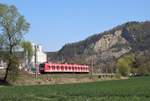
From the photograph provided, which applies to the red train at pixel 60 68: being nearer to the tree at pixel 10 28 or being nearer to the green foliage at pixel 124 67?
the tree at pixel 10 28

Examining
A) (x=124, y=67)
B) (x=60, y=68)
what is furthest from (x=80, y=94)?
(x=124, y=67)

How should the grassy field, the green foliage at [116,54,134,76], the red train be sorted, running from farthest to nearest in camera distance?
the green foliage at [116,54,134,76], the red train, the grassy field

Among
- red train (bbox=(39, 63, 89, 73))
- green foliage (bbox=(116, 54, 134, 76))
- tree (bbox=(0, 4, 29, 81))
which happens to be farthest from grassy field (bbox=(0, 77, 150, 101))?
green foliage (bbox=(116, 54, 134, 76))

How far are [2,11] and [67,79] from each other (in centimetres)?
2432

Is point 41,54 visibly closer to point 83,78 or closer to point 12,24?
point 83,78

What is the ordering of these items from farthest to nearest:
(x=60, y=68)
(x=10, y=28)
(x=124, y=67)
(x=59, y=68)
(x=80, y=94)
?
(x=124, y=67), (x=60, y=68), (x=59, y=68), (x=10, y=28), (x=80, y=94)

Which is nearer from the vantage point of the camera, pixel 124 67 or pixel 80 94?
pixel 80 94

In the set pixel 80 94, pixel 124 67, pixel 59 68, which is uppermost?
pixel 124 67

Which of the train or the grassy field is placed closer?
the grassy field

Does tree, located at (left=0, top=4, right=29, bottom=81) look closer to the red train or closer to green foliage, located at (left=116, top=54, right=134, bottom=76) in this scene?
the red train

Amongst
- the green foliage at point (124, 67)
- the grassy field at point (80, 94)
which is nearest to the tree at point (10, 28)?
the grassy field at point (80, 94)

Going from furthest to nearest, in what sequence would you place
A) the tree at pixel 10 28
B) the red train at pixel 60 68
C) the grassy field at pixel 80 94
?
the red train at pixel 60 68 → the tree at pixel 10 28 → the grassy field at pixel 80 94

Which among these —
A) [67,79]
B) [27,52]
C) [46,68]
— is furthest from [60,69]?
[27,52]

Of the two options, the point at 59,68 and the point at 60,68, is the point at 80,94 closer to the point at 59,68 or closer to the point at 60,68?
the point at 59,68
